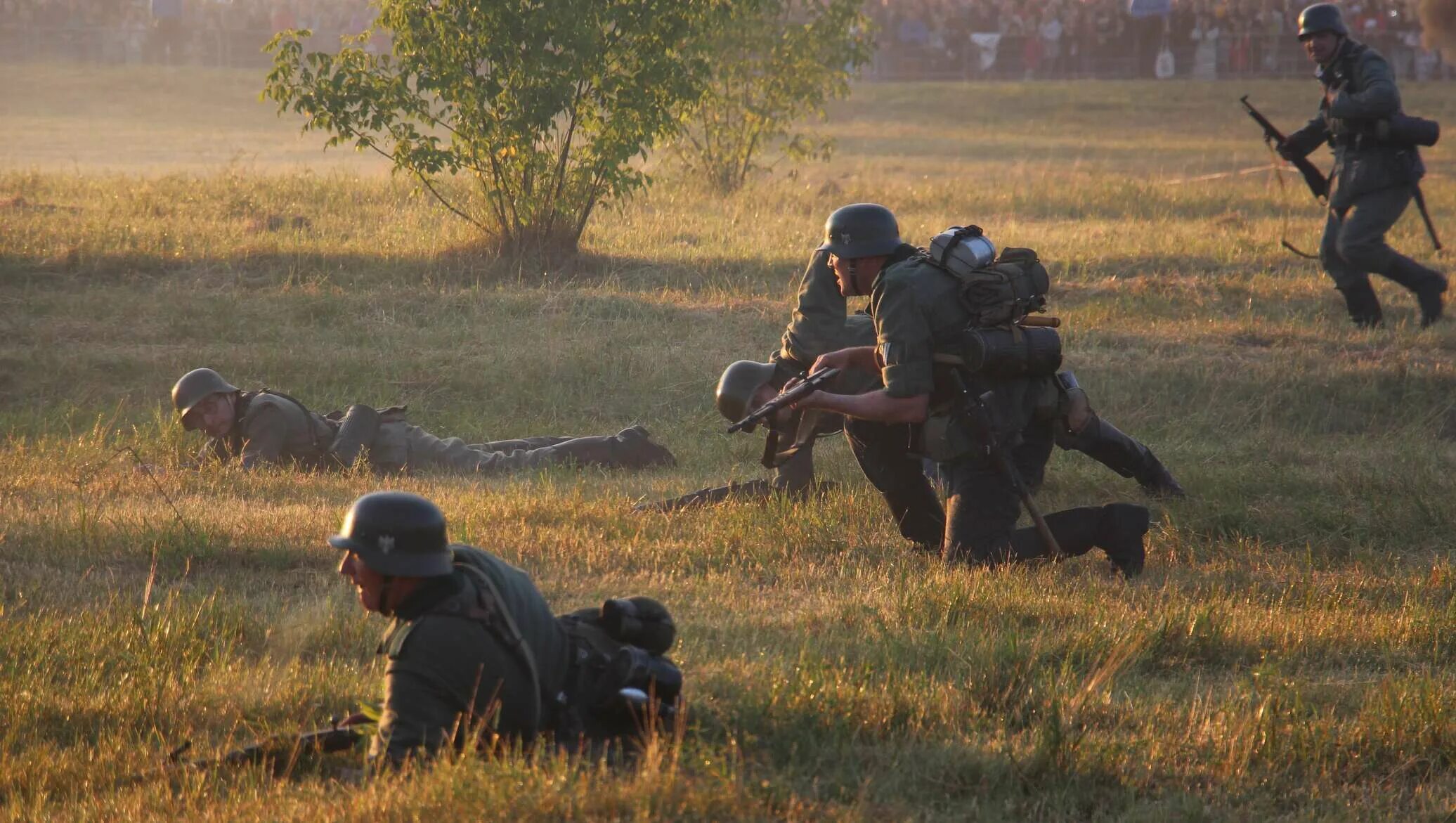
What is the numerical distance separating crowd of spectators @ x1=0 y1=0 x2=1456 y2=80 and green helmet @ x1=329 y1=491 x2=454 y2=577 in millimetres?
35600

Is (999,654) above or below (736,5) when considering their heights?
below

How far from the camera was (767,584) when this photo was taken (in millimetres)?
6047

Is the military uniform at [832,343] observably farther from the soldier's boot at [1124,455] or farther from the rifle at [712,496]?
the rifle at [712,496]

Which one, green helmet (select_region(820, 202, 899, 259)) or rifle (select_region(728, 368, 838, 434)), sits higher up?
green helmet (select_region(820, 202, 899, 259))

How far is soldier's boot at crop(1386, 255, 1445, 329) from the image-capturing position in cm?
1030

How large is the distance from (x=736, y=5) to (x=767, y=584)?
9856 millimetres

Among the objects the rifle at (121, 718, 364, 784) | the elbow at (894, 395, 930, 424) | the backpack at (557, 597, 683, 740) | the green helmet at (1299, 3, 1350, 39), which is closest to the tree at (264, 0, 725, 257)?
the green helmet at (1299, 3, 1350, 39)

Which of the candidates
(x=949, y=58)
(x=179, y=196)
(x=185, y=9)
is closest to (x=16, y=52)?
(x=185, y=9)

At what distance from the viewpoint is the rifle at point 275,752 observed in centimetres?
397

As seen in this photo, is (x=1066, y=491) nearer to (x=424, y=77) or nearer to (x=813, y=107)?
(x=424, y=77)

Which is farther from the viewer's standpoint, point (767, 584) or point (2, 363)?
point (2, 363)

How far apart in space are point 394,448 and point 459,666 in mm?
4801

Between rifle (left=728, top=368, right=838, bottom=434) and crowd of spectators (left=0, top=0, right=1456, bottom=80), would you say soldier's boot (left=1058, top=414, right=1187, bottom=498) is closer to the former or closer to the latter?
rifle (left=728, top=368, right=838, bottom=434)

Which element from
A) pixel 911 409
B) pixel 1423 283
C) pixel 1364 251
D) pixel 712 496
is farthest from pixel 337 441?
pixel 1423 283
